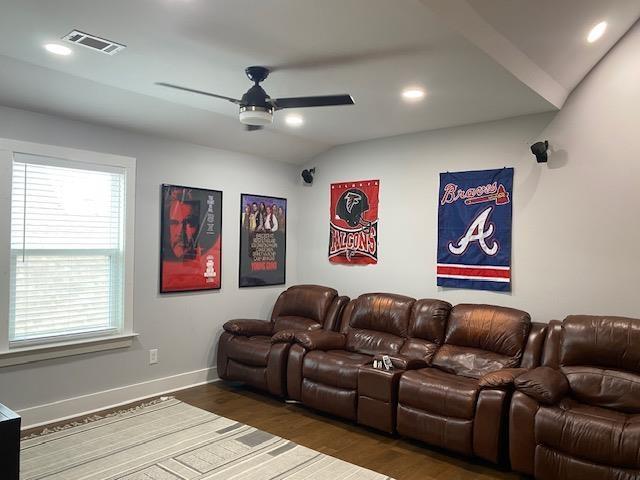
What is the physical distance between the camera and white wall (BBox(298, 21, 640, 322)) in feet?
12.1

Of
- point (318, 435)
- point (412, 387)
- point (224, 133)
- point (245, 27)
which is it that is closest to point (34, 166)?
point (224, 133)

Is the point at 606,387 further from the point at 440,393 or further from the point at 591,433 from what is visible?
the point at 440,393

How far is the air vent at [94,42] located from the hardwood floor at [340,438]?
2845mm

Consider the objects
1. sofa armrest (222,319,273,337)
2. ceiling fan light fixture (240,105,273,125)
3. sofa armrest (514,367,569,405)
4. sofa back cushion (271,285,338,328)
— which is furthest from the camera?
sofa back cushion (271,285,338,328)

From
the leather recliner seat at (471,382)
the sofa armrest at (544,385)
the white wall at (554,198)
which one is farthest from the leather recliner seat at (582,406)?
the white wall at (554,198)

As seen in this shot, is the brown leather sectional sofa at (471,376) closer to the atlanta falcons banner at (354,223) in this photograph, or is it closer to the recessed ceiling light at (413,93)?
the atlanta falcons banner at (354,223)

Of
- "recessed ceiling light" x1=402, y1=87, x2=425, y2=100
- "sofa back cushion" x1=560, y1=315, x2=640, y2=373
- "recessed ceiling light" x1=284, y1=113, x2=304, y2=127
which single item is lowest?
"sofa back cushion" x1=560, y1=315, x2=640, y2=373

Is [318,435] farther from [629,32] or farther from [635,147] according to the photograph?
[629,32]

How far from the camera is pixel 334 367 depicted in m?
3.99

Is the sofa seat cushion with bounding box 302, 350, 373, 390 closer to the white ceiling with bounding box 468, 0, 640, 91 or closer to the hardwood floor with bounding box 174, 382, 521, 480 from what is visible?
the hardwood floor with bounding box 174, 382, 521, 480

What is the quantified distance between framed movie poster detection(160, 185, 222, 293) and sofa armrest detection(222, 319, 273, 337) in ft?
1.49

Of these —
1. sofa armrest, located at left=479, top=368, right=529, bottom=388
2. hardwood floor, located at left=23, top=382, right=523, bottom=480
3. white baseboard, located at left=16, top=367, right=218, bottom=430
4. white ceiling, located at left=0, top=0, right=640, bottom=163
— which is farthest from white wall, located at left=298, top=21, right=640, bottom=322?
white baseboard, located at left=16, top=367, right=218, bottom=430

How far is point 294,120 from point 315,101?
5.01 ft

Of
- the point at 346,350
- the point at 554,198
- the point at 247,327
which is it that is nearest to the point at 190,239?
the point at 247,327
